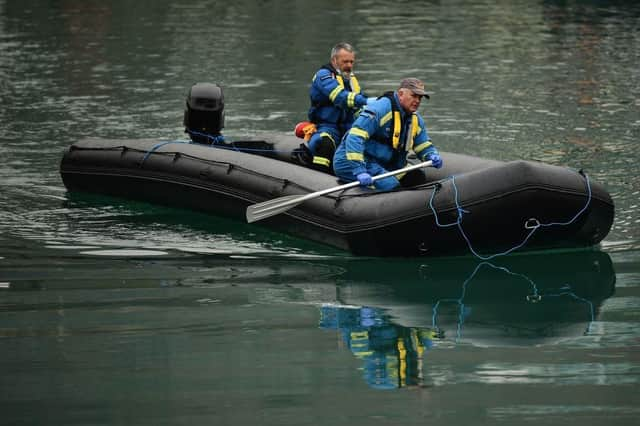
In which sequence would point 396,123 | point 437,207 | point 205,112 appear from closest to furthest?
point 437,207, point 396,123, point 205,112

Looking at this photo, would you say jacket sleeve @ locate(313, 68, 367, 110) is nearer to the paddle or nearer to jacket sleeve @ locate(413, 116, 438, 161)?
jacket sleeve @ locate(413, 116, 438, 161)

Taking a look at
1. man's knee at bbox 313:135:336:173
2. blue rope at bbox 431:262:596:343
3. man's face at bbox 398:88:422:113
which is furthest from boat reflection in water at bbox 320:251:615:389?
man's knee at bbox 313:135:336:173

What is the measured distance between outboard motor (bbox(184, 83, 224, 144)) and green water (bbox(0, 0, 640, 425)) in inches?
34.4

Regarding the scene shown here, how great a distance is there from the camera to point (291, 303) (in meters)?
7.74

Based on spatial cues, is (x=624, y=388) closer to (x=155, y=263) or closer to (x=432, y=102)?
(x=155, y=263)

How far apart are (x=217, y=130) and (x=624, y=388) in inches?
229

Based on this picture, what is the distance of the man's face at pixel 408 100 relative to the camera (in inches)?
338

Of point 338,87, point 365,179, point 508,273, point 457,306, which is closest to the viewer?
point 457,306

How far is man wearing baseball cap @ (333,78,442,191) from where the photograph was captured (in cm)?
866

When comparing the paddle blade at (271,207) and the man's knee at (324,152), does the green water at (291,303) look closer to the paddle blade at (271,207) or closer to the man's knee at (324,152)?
the paddle blade at (271,207)

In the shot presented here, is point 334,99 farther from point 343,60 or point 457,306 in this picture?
point 457,306

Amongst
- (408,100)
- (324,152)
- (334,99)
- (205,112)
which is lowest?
(324,152)

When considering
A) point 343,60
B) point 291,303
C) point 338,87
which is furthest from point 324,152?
point 291,303

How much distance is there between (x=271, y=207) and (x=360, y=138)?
802 millimetres
